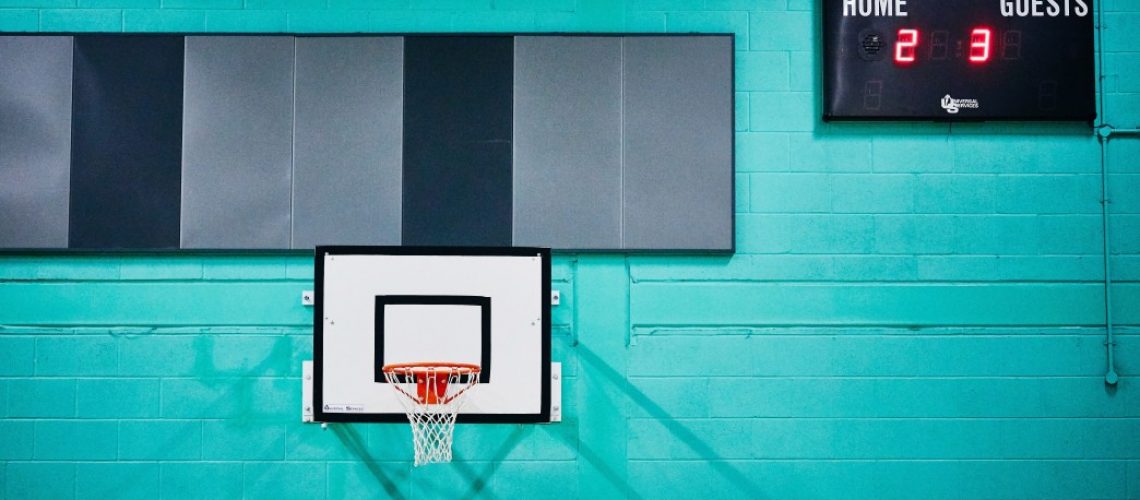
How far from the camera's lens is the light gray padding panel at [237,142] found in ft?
11.5

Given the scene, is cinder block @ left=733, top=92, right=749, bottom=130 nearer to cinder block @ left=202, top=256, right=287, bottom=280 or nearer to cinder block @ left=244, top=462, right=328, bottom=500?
cinder block @ left=202, top=256, right=287, bottom=280

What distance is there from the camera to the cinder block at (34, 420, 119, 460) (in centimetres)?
346

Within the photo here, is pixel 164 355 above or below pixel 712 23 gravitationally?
below

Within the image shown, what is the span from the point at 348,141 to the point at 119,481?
1892mm

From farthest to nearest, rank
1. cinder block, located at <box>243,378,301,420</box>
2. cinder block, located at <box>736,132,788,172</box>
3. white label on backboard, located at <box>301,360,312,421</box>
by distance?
cinder block, located at <box>736,132,788,172</box>
cinder block, located at <box>243,378,301,420</box>
white label on backboard, located at <box>301,360,312,421</box>

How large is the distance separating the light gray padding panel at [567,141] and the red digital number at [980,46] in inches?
65.6

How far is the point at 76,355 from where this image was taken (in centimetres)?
349

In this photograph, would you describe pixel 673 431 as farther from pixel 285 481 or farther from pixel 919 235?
pixel 285 481

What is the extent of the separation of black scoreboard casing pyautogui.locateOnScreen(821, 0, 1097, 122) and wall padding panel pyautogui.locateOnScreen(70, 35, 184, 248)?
311 cm

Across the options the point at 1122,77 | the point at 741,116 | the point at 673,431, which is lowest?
the point at 673,431

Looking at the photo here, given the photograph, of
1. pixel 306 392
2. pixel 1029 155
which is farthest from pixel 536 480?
pixel 1029 155

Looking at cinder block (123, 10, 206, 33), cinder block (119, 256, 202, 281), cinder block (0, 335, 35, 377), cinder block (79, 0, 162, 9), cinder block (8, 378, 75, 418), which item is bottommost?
cinder block (8, 378, 75, 418)

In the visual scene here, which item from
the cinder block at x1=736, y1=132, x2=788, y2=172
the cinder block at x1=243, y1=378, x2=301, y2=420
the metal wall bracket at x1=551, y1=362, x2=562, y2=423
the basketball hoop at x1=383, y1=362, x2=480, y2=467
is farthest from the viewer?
the cinder block at x1=736, y1=132, x2=788, y2=172

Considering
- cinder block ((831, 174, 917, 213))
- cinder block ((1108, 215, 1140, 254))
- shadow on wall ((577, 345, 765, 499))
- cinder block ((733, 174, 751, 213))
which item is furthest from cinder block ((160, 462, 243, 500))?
cinder block ((1108, 215, 1140, 254))
